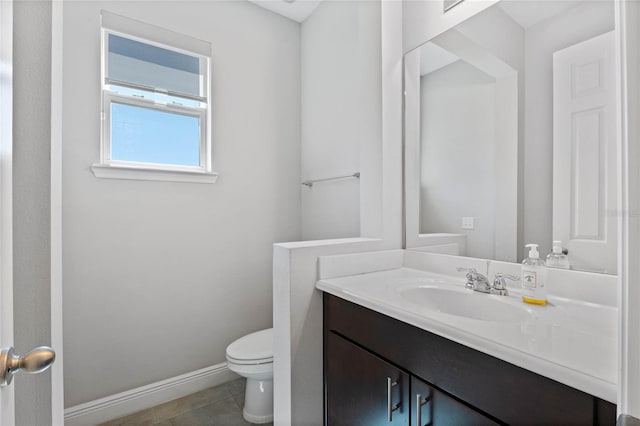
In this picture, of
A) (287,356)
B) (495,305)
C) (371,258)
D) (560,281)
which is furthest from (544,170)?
(287,356)

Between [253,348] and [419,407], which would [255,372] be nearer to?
[253,348]

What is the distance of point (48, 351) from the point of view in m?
0.53

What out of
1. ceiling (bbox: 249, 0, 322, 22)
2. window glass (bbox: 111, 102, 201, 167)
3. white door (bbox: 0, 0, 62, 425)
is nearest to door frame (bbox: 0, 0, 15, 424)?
white door (bbox: 0, 0, 62, 425)

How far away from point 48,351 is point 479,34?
168cm

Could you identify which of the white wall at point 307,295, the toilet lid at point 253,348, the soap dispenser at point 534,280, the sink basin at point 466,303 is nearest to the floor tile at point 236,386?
the toilet lid at point 253,348

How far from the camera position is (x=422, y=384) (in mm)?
839

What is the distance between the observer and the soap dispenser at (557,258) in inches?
39.2

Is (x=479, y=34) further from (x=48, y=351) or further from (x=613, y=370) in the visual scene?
(x=48, y=351)

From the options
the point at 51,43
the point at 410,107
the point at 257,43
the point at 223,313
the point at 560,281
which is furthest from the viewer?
the point at 257,43

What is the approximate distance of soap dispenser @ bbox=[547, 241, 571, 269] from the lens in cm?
100

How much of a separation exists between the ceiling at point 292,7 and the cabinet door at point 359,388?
2.19m

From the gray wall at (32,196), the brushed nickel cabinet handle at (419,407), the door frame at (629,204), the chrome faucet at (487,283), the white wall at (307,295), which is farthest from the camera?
the white wall at (307,295)

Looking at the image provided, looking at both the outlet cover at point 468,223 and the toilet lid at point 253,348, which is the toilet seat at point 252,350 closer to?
the toilet lid at point 253,348

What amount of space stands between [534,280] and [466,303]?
0.77 ft
